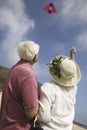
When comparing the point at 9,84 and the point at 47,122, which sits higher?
the point at 9,84

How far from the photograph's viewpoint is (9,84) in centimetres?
572

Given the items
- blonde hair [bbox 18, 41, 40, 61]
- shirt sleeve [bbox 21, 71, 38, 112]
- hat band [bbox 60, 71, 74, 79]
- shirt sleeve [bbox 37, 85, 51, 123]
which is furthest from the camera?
hat band [bbox 60, 71, 74, 79]

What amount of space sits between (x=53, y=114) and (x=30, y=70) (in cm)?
76

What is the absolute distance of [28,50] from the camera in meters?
5.79

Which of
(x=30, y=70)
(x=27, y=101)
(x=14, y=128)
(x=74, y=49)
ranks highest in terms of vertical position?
(x=74, y=49)

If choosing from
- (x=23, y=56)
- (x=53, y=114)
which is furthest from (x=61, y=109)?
(x=23, y=56)

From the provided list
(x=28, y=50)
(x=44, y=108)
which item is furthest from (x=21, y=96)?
(x=28, y=50)

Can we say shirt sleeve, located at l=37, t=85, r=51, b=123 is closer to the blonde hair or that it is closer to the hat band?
the hat band

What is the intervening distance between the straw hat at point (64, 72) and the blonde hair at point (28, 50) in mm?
443

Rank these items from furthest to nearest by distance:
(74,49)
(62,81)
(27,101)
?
(74,49)
(62,81)
(27,101)

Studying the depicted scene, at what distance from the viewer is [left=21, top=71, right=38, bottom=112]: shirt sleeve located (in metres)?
5.52

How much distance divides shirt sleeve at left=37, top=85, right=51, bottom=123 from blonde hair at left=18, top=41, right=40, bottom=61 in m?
0.59

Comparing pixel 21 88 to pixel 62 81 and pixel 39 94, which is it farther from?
pixel 62 81

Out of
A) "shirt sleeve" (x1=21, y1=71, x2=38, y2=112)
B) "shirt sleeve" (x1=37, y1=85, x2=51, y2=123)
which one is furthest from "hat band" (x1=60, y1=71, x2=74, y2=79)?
"shirt sleeve" (x1=21, y1=71, x2=38, y2=112)
